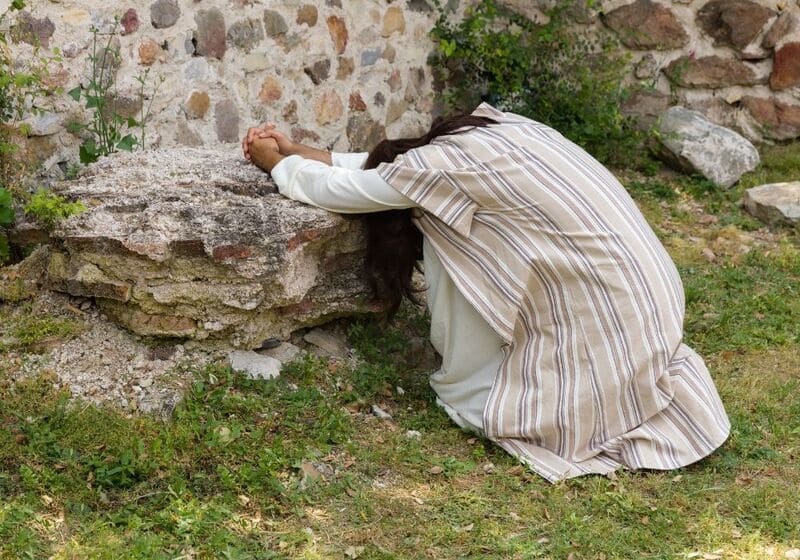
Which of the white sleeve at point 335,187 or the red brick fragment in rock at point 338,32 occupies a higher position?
the red brick fragment in rock at point 338,32

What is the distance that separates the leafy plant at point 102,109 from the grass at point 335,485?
0.81 meters

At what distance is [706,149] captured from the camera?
621 cm

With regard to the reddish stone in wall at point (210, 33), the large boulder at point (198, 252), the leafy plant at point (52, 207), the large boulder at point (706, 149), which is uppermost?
the reddish stone in wall at point (210, 33)

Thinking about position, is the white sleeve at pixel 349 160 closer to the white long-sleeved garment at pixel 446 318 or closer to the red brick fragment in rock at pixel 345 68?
the white long-sleeved garment at pixel 446 318

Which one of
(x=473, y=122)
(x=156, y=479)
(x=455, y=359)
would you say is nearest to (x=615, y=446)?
(x=455, y=359)

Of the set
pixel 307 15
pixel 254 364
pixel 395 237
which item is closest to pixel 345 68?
pixel 307 15

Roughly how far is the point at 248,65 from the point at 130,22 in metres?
0.73

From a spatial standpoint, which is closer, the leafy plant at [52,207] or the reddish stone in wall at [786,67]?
the leafy plant at [52,207]

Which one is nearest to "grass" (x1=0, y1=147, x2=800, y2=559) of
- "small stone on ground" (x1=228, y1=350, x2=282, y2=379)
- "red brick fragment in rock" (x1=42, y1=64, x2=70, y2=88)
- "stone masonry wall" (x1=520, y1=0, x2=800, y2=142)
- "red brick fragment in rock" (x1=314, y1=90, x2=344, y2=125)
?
"small stone on ground" (x1=228, y1=350, x2=282, y2=379)

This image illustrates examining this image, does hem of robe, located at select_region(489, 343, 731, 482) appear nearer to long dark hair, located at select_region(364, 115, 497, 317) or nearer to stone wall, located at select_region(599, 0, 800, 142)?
long dark hair, located at select_region(364, 115, 497, 317)

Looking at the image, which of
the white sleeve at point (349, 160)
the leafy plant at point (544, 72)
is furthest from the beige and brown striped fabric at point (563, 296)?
the leafy plant at point (544, 72)

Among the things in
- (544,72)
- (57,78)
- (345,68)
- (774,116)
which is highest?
(57,78)

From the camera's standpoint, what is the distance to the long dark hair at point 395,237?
348cm

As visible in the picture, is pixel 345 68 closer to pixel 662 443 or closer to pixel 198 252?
pixel 198 252
